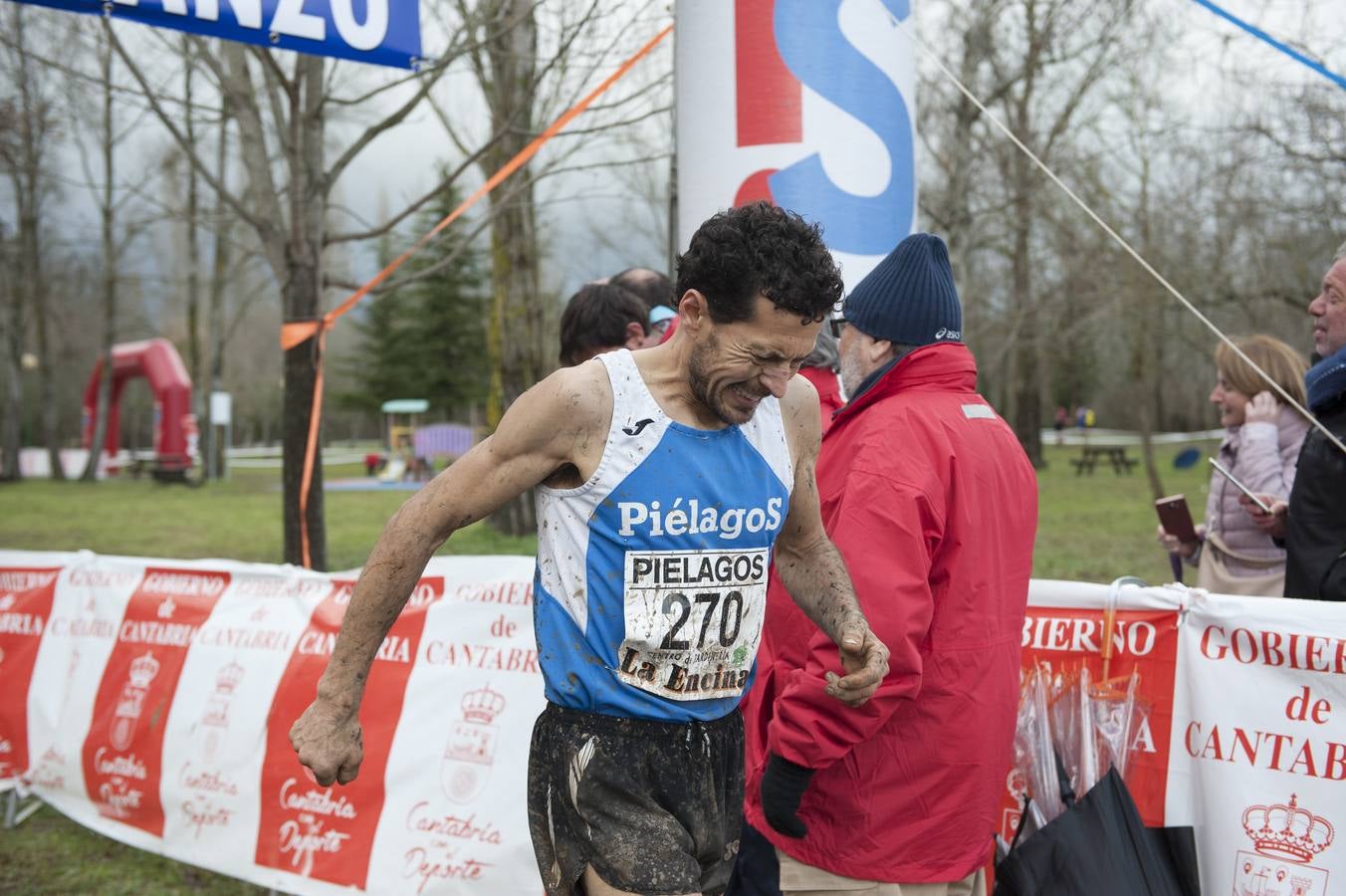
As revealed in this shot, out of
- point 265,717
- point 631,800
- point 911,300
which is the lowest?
point 265,717

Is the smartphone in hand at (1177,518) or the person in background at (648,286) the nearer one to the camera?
the person in background at (648,286)

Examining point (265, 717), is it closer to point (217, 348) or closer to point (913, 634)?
point (913, 634)

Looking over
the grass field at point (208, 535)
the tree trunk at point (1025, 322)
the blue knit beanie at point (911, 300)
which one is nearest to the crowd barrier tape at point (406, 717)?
the grass field at point (208, 535)

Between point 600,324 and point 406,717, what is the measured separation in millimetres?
1682

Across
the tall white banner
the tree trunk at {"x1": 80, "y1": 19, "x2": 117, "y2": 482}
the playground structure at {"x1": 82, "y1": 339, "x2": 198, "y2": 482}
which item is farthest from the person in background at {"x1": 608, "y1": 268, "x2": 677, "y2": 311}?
the tree trunk at {"x1": 80, "y1": 19, "x2": 117, "y2": 482}

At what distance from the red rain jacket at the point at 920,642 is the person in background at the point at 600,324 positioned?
123cm

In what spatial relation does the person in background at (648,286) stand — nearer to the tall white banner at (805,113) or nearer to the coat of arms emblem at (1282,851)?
the tall white banner at (805,113)

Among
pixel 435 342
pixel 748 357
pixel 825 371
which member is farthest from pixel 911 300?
pixel 435 342

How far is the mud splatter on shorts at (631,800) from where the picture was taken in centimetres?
216

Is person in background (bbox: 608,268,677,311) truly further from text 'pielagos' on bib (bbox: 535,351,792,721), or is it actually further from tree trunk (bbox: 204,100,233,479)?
tree trunk (bbox: 204,100,233,479)

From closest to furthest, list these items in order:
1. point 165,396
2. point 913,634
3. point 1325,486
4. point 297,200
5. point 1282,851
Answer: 1. point 913,634
2. point 1282,851
3. point 1325,486
4. point 297,200
5. point 165,396

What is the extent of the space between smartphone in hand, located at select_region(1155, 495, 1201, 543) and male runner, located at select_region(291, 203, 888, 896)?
282cm

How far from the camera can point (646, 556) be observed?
216cm

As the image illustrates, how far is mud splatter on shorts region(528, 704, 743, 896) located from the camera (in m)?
2.16
